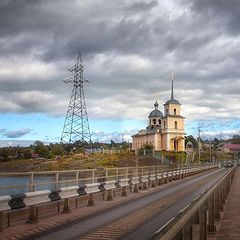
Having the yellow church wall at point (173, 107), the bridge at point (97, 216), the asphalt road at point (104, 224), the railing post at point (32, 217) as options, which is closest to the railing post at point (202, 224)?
the bridge at point (97, 216)

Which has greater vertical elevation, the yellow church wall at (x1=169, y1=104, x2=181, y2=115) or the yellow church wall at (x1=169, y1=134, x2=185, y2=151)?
the yellow church wall at (x1=169, y1=104, x2=181, y2=115)

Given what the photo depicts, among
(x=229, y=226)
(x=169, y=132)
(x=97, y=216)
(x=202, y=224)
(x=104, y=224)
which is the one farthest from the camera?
(x=169, y=132)

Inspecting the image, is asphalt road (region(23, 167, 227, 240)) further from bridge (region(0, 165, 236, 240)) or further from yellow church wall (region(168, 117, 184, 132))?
yellow church wall (region(168, 117, 184, 132))

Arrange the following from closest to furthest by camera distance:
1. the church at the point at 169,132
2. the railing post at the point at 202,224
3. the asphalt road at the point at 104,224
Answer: the railing post at the point at 202,224 < the asphalt road at the point at 104,224 < the church at the point at 169,132

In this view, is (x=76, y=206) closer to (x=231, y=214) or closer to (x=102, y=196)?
(x=102, y=196)

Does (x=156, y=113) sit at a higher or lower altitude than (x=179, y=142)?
higher

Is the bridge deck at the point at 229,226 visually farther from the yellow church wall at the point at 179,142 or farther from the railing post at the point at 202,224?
the yellow church wall at the point at 179,142

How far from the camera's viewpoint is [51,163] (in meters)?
98.2

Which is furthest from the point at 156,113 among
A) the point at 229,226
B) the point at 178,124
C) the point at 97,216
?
the point at 229,226

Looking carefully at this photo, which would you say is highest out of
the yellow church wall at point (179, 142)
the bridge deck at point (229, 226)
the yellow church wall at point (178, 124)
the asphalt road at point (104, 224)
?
the yellow church wall at point (178, 124)

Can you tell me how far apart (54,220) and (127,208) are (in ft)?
13.3

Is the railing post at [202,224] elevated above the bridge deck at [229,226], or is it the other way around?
the railing post at [202,224]

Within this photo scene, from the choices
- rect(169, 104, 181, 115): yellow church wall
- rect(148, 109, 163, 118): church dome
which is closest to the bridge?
rect(169, 104, 181, 115): yellow church wall

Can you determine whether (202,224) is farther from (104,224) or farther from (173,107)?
(173,107)
